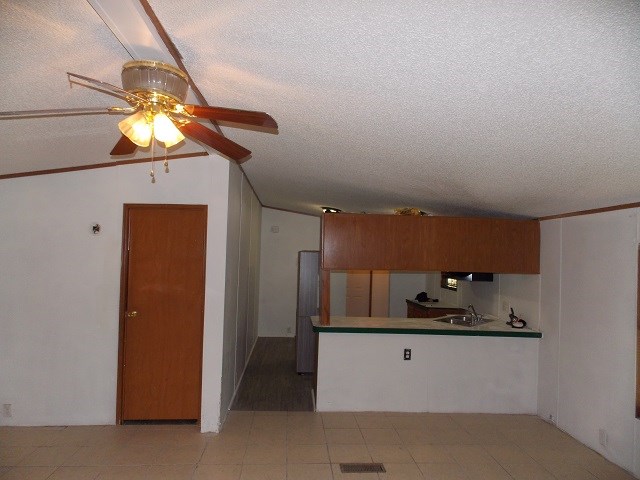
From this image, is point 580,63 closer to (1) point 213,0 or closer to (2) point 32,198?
(1) point 213,0

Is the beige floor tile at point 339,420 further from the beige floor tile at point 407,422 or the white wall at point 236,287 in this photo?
the white wall at point 236,287

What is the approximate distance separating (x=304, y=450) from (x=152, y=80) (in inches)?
122

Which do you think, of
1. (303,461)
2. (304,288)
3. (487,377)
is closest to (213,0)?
(303,461)

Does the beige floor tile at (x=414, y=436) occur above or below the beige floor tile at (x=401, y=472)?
above

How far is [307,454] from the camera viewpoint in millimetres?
3539

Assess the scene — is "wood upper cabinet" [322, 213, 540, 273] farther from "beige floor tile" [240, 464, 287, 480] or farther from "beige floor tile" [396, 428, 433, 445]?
"beige floor tile" [240, 464, 287, 480]

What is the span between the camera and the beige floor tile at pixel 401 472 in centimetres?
319

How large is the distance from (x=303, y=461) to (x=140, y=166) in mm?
3022

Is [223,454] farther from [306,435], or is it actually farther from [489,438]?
[489,438]

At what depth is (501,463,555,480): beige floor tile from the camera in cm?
323

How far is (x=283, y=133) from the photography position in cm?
312

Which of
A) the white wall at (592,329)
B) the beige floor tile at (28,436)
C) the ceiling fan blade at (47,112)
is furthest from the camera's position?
the beige floor tile at (28,436)

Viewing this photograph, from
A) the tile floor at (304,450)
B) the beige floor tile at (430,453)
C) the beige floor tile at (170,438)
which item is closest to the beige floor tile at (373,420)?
the tile floor at (304,450)

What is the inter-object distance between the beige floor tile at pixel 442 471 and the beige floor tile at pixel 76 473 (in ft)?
8.05
